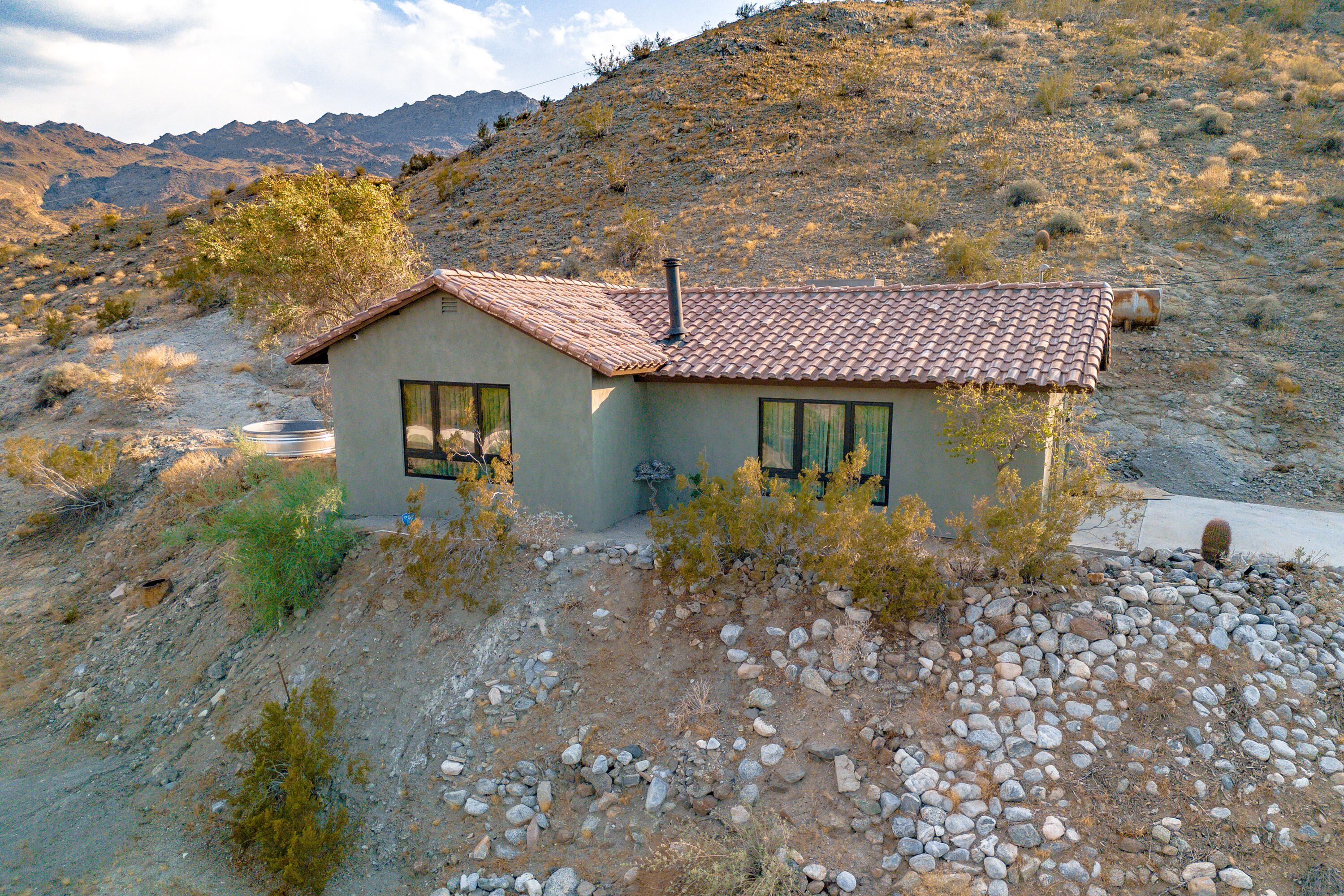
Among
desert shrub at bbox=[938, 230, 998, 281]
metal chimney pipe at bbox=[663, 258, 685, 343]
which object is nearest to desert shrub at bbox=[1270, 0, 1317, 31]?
desert shrub at bbox=[938, 230, 998, 281]

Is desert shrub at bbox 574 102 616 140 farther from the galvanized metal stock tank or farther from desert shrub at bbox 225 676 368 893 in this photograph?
desert shrub at bbox 225 676 368 893

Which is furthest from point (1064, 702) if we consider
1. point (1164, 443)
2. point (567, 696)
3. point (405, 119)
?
point (405, 119)

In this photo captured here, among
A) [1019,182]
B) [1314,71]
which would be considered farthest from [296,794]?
[1314,71]

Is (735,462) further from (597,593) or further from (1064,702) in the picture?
(1064,702)

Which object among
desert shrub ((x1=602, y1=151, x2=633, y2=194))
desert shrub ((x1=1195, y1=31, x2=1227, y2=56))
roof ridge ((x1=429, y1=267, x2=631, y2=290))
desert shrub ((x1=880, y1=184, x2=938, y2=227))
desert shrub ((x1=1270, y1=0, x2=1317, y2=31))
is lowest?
roof ridge ((x1=429, y1=267, x2=631, y2=290))

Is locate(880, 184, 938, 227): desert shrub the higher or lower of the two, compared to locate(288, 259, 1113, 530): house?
higher

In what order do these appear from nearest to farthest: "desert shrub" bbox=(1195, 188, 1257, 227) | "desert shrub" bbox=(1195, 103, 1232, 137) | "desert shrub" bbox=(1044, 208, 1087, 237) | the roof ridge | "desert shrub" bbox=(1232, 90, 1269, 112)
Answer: the roof ridge → "desert shrub" bbox=(1044, 208, 1087, 237) → "desert shrub" bbox=(1195, 188, 1257, 227) → "desert shrub" bbox=(1195, 103, 1232, 137) → "desert shrub" bbox=(1232, 90, 1269, 112)

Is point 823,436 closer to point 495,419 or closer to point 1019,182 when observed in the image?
point 495,419
